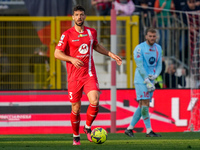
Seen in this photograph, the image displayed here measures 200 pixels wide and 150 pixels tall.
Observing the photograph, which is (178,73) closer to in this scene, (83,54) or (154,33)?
(154,33)

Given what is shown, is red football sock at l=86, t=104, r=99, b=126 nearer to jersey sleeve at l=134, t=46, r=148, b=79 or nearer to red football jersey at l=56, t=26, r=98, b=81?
red football jersey at l=56, t=26, r=98, b=81

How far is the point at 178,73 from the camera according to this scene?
45.7 feet

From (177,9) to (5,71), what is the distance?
16.5ft

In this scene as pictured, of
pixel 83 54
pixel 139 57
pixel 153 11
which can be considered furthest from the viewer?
pixel 153 11

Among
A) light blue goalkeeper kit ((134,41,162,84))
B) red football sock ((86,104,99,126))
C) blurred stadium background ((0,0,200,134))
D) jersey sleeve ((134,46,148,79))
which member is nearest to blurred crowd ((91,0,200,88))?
blurred stadium background ((0,0,200,134))

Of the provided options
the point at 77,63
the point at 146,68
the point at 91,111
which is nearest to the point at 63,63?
the point at 146,68

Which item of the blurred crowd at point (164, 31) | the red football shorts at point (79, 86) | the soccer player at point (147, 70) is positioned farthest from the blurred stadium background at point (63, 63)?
the red football shorts at point (79, 86)

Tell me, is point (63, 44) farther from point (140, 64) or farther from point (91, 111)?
point (140, 64)

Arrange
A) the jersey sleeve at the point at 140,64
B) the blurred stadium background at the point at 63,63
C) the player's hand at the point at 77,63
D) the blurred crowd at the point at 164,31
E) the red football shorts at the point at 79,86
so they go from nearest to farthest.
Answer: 1. the player's hand at the point at 77,63
2. the red football shorts at the point at 79,86
3. the jersey sleeve at the point at 140,64
4. the blurred stadium background at the point at 63,63
5. the blurred crowd at the point at 164,31

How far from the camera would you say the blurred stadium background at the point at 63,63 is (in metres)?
13.5

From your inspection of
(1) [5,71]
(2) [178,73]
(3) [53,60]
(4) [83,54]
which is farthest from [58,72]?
(4) [83,54]

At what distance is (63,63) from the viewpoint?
13805 mm

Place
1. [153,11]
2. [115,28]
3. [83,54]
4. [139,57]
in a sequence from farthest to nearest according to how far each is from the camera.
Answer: [153,11] → [115,28] → [139,57] → [83,54]

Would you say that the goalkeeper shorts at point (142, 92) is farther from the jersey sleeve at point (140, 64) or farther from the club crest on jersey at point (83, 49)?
the club crest on jersey at point (83, 49)
